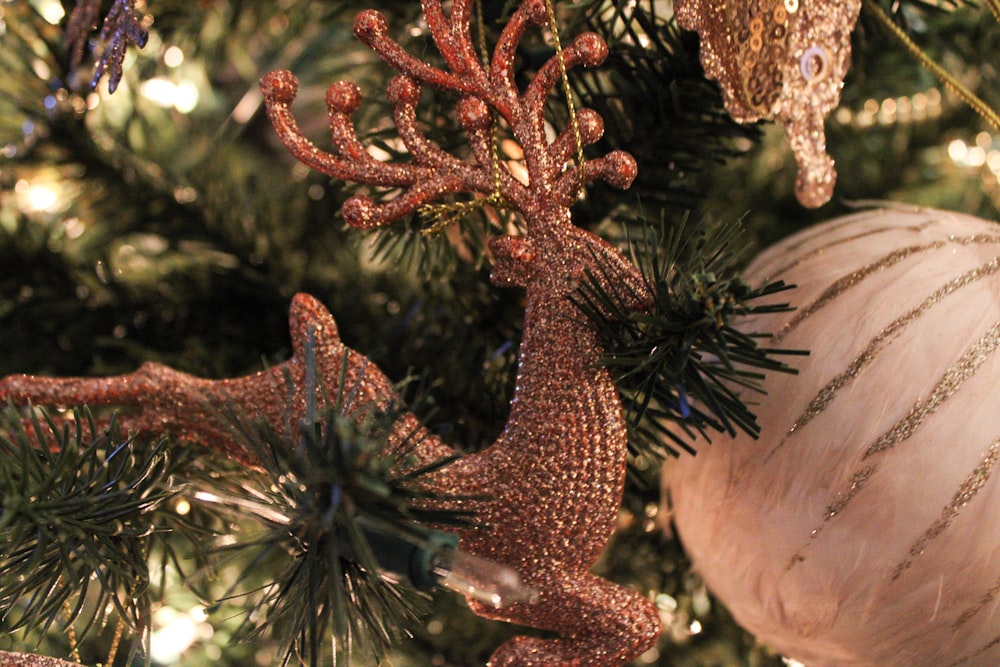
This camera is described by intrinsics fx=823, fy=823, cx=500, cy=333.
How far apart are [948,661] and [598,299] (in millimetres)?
236

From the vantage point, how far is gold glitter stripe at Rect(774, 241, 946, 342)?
1.33ft

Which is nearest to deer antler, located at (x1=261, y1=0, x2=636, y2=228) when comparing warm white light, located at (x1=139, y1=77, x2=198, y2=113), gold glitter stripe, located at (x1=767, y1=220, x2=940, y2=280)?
gold glitter stripe, located at (x1=767, y1=220, x2=940, y2=280)

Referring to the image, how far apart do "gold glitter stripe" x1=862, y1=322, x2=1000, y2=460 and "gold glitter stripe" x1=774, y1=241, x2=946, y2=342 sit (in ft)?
0.20

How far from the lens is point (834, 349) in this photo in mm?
390

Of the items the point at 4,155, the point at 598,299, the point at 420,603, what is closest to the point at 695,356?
the point at 598,299

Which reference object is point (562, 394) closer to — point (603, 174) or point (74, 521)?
point (603, 174)

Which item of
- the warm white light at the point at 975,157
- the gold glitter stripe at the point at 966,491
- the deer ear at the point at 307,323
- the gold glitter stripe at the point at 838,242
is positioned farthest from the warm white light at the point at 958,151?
the deer ear at the point at 307,323

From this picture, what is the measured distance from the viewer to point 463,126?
0.40m

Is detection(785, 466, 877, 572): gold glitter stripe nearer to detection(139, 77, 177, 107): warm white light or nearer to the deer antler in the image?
the deer antler

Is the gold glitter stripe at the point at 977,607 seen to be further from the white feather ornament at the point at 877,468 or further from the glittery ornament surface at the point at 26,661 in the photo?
the glittery ornament surface at the point at 26,661

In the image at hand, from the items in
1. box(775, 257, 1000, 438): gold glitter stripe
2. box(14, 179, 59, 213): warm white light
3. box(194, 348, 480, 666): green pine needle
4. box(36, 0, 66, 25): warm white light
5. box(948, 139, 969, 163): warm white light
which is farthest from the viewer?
box(948, 139, 969, 163): warm white light

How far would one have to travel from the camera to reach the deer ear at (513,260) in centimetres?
40

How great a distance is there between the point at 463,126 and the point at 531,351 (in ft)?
0.37

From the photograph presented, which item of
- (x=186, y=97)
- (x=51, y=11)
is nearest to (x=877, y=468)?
(x=51, y=11)
